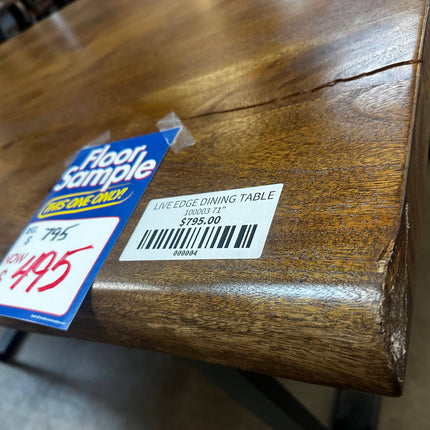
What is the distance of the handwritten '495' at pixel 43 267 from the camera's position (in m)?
0.41

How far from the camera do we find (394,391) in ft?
0.84

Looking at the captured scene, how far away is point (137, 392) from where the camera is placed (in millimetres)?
1074

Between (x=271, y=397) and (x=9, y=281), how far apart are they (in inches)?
15.4

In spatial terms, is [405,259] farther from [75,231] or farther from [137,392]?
[137,392]

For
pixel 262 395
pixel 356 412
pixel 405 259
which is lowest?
pixel 356 412

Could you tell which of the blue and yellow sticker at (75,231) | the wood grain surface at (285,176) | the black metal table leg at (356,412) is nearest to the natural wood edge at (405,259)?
the wood grain surface at (285,176)

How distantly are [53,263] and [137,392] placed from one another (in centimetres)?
76

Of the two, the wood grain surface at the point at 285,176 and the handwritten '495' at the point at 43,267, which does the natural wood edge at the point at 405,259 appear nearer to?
the wood grain surface at the point at 285,176

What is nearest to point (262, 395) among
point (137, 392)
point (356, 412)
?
point (356, 412)

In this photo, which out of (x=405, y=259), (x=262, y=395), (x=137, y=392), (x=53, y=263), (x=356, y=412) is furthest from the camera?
(x=137, y=392)

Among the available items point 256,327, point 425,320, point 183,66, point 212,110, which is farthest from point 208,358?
point 425,320

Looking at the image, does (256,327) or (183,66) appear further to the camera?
(183,66)

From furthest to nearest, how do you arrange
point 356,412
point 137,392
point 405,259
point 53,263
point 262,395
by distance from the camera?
point 137,392 → point 356,412 → point 262,395 → point 53,263 → point 405,259

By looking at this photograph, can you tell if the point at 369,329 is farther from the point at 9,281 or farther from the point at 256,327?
the point at 9,281
